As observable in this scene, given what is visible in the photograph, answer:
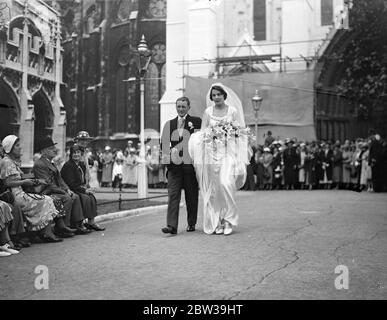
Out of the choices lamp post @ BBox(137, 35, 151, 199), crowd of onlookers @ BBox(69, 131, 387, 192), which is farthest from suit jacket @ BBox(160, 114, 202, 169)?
crowd of onlookers @ BBox(69, 131, 387, 192)

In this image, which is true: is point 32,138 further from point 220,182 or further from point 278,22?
point 278,22

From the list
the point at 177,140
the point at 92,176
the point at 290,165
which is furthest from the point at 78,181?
the point at 290,165

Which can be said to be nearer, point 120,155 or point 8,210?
point 8,210

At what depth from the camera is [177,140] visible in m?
7.64

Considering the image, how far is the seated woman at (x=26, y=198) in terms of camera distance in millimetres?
6336

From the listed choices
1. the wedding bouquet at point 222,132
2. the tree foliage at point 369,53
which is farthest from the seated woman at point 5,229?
the tree foliage at point 369,53

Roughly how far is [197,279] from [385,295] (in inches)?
59.3

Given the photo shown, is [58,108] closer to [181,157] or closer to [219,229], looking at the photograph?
[181,157]

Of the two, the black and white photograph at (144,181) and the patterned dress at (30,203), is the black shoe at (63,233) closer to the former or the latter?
the black and white photograph at (144,181)

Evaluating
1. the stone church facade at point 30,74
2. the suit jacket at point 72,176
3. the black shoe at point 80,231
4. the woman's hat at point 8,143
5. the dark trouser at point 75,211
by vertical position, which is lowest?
the black shoe at point 80,231

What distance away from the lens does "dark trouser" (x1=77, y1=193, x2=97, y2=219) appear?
789cm

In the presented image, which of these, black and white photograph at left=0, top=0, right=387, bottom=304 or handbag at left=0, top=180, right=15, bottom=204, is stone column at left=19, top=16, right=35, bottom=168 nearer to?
black and white photograph at left=0, top=0, right=387, bottom=304

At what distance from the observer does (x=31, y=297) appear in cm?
388
